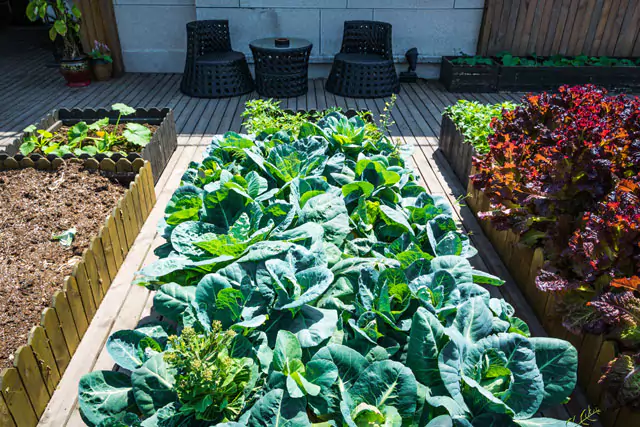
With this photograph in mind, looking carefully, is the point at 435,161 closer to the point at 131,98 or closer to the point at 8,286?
the point at 8,286

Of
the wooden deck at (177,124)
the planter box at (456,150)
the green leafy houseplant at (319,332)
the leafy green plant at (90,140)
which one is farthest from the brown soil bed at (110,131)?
the planter box at (456,150)

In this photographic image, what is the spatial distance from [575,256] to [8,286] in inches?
109

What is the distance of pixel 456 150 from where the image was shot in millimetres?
4059

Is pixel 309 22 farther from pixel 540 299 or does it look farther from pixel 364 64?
pixel 540 299

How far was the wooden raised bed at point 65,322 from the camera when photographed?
181 centimetres

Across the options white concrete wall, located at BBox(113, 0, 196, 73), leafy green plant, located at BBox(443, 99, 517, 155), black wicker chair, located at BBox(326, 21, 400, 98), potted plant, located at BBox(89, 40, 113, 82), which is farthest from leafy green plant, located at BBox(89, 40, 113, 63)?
leafy green plant, located at BBox(443, 99, 517, 155)

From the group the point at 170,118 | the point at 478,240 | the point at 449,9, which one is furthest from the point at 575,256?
the point at 449,9

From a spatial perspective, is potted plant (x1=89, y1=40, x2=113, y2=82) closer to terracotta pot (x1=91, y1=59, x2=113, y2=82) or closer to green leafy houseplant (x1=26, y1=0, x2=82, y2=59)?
terracotta pot (x1=91, y1=59, x2=113, y2=82)

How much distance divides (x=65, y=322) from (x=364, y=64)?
4706 millimetres

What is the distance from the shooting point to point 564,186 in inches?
94.3

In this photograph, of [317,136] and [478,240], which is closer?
[317,136]

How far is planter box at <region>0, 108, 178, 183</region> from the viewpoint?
11.7 ft

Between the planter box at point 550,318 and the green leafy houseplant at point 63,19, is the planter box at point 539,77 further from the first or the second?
the green leafy houseplant at point 63,19

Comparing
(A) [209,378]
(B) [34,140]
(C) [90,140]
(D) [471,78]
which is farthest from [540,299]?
(D) [471,78]
